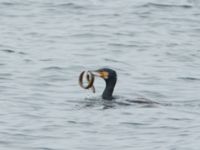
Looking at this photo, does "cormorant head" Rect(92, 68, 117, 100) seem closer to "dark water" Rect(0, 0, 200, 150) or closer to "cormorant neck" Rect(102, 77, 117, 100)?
"cormorant neck" Rect(102, 77, 117, 100)

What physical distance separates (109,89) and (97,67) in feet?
10.2

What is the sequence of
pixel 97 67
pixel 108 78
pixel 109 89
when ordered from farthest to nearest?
pixel 97 67
pixel 108 78
pixel 109 89

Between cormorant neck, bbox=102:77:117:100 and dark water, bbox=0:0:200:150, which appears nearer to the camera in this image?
dark water, bbox=0:0:200:150

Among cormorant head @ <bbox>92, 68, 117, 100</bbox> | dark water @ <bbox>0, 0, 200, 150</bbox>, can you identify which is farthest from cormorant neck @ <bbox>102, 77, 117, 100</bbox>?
dark water @ <bbox>0, 0, 200, 150</bbox>

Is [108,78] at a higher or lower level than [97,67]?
higher

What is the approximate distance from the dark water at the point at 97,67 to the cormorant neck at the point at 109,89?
16 centimetres


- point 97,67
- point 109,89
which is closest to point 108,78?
point 109,89

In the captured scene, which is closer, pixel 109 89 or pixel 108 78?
pixel 109 89

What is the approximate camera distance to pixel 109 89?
60.1 feet

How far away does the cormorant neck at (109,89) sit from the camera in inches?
717

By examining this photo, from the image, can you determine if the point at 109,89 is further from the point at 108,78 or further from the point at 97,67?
the point at 97,67

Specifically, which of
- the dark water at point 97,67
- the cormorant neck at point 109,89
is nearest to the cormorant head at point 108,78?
the cormorant neck at point 109,89

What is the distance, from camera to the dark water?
15.1m

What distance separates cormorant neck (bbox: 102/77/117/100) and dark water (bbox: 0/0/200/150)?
0.16 meters
